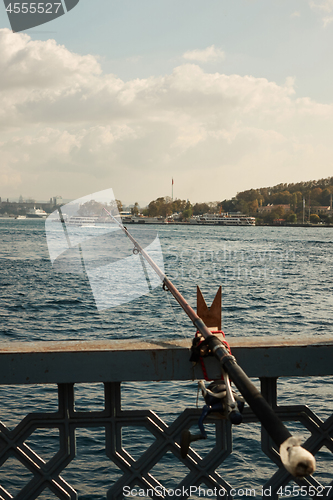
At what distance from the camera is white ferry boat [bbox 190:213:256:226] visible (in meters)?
187

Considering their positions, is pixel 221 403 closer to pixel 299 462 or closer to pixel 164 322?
pixel 299 462

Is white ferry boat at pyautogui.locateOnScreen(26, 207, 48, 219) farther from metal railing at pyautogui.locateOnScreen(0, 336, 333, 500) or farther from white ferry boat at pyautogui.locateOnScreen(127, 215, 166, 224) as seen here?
white ferry boat at pyautogui.locateOnScreen(127, 215, 166, 224)

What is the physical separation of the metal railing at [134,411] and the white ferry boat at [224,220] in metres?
A: 186

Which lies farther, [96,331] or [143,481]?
[96,331]

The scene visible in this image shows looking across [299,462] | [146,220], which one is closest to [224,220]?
[146,220]

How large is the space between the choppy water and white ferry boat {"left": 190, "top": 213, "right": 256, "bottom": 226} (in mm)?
125787

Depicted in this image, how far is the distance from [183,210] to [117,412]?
197480 mm

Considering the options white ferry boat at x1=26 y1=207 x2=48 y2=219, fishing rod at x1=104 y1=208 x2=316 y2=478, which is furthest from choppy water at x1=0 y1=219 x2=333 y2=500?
white ferry boat at x1=26 y1=207 x2=48 y2=219

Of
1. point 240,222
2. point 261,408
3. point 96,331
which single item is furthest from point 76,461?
point 240,222

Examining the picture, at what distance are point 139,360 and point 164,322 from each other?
20765mm

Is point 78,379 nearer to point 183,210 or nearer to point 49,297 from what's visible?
point 49,297

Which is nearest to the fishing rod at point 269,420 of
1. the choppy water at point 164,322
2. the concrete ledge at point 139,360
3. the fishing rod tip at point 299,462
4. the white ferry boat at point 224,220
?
the fishing rod tip at point 299,462

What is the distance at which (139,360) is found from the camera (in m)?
2.08

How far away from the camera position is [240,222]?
612 ft
